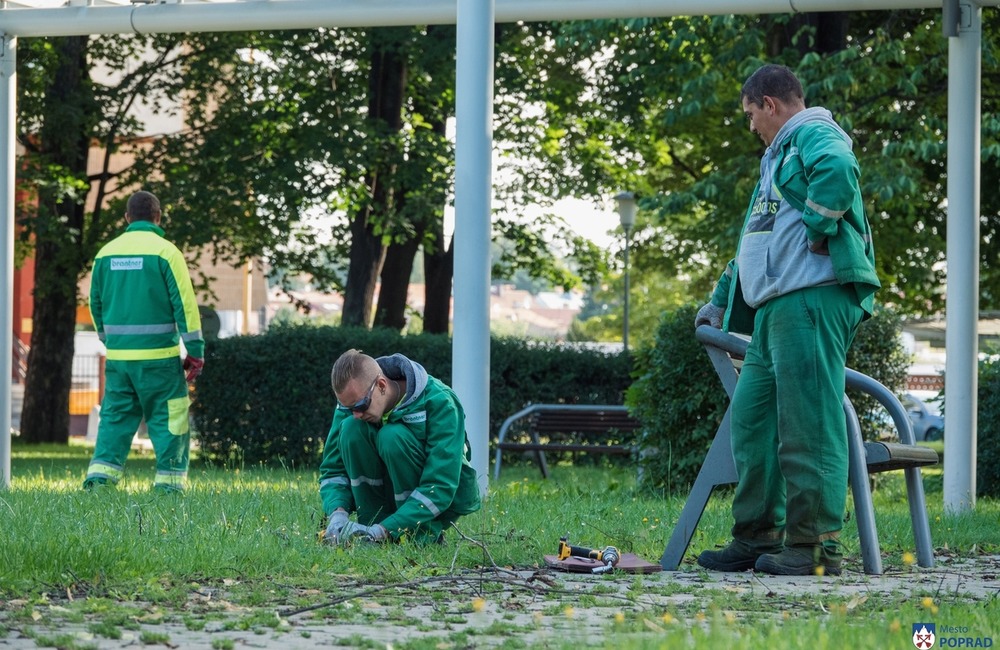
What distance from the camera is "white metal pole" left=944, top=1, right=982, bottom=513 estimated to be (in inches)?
354

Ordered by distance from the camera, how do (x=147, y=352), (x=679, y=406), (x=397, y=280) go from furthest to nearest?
1. (x=397, y=280)
2. (x=679, y=406)
3. (x=147, y=352)

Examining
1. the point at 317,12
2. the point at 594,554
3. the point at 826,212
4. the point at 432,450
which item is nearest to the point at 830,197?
the point at 826,212

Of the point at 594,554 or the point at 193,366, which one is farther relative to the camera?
the point at 193,366

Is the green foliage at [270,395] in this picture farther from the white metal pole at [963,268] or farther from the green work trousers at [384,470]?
the green work trousers at [384,470]

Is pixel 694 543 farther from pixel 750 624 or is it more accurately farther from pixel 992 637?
pixel 992 637

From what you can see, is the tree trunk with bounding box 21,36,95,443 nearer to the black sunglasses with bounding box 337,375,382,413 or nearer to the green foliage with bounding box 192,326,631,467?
the green foliage with bounding box 192,326,631,467

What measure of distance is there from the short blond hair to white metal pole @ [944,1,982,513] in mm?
4672

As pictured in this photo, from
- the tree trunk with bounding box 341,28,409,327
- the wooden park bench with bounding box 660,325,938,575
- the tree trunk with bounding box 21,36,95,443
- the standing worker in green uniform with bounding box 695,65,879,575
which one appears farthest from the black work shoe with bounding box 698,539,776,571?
the tree trunk with bounding box 21,36,95,443

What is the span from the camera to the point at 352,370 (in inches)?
225

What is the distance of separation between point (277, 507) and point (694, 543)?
2.23 metres

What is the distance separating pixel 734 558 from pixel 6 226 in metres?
6.98

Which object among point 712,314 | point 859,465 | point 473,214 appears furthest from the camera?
point 473,214

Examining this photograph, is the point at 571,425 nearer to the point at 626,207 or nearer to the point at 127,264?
the point at 127,264

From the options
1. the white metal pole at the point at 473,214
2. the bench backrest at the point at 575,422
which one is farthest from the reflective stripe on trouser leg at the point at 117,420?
the bench backrest at the point at 575,422
